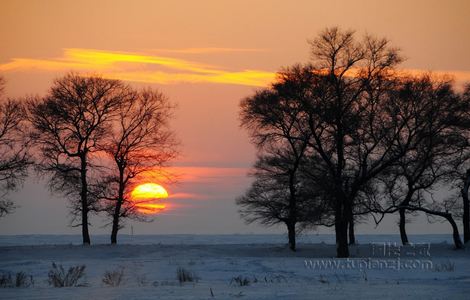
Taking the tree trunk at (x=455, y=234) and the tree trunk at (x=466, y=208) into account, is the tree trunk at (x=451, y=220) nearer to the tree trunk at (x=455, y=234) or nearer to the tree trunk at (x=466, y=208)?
the tree trunk at (x=455, y=234)

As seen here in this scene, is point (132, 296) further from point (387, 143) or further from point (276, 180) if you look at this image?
point (276, 180)

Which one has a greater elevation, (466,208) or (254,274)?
(466,208)

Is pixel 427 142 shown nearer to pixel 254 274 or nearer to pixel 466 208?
pixel 466 208

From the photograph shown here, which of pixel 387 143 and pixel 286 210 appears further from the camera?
pixel 286 210

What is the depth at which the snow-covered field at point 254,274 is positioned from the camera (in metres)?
18.5

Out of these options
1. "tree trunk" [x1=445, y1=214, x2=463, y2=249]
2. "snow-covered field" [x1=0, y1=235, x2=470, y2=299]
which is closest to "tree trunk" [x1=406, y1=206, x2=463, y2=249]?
"tree trunk" [x1=445, y1=214, x2=463, y2=249]

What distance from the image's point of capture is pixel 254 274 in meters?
27.0

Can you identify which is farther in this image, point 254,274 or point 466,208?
point 466,208

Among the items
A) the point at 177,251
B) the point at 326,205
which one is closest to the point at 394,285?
the point at 326,205

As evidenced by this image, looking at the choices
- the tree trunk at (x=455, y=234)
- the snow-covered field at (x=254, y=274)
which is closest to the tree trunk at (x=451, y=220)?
the tree trunk at (x=455, y=234)

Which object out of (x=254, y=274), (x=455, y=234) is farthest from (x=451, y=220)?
(x=254, y=274)

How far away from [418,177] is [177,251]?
15614 mm

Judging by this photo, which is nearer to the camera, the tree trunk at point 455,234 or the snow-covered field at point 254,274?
the snow-covered field at point 254,274

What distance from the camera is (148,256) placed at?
41.2m
